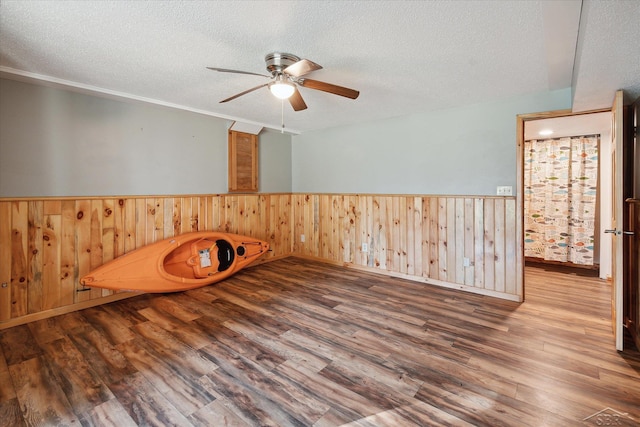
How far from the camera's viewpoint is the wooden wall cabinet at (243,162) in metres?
4.15

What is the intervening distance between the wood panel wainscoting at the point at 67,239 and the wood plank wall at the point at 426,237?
6.33 ft

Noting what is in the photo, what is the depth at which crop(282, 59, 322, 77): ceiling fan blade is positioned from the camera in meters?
1.86

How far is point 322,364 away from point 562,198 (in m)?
4.55

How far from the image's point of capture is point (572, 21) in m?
1.66

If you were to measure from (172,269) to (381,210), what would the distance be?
9.10 feet

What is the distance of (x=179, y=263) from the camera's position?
3.43 meters

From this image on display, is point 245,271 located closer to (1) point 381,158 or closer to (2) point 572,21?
(1) point 381,158

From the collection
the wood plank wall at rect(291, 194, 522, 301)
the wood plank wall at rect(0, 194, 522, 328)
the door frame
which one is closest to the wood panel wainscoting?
the wood plank wall at rect(0, 194, 522, 328)

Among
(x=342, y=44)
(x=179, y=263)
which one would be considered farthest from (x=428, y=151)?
(x=179, y=263)

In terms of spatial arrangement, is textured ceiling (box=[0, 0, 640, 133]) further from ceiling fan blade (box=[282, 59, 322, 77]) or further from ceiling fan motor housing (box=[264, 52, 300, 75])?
ceiling fan blade (box=[282, 59, 322, 77])

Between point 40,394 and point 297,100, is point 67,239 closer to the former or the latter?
point 40,394

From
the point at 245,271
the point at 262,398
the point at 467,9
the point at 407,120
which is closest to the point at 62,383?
the point at 262,398

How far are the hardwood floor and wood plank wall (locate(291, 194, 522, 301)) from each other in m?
0.37

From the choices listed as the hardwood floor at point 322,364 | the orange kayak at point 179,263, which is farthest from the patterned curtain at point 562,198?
the orange kayak at point 179,263
